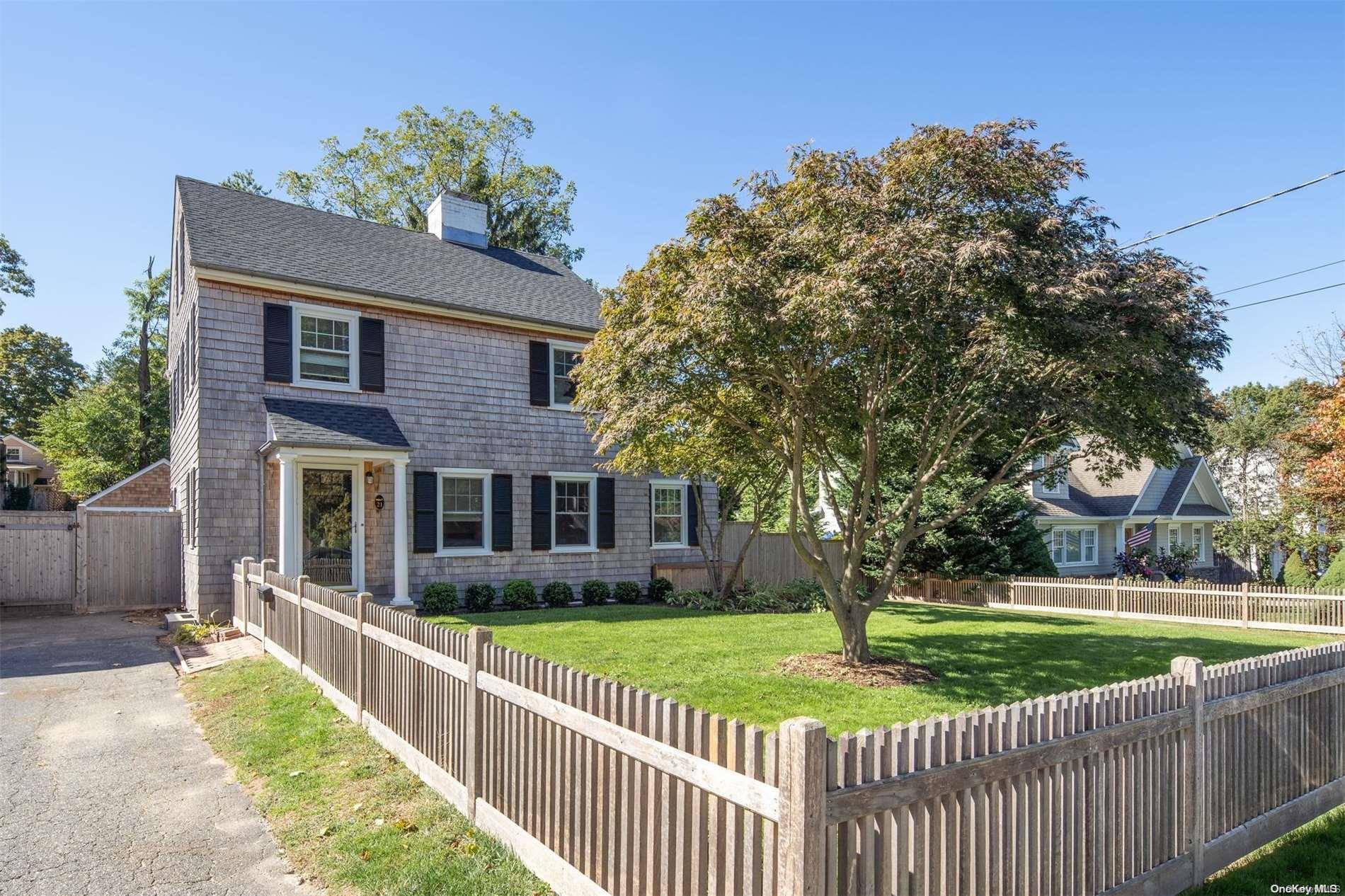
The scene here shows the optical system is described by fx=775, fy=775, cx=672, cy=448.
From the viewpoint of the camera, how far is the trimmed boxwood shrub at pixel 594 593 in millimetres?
16516

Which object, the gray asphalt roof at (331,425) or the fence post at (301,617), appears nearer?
the fence post at (301,617)

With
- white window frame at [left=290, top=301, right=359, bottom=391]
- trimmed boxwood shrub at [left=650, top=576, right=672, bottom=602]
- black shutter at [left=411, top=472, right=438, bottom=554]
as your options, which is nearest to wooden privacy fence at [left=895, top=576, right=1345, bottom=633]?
trimmed boxwood shrub at [left=650, top=576, right=672, bottom=602]

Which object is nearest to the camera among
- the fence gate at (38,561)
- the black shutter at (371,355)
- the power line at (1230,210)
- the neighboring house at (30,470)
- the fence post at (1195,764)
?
the fence post at (1195,764)

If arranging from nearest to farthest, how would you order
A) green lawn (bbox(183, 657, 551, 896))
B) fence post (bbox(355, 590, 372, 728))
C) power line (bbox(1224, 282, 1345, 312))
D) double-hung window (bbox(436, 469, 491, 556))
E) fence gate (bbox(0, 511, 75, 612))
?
green lawn (bbox(183, 657, 551, 896)), fence post (bbox(355, 590, 372, 728)), fence gate (bbox(0, 511, 75, 612)), double-hung window (bbox(436, 469, 491, 556)), power line (bbox(1224, 282, 1345, 312))

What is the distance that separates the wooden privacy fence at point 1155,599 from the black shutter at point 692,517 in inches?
226

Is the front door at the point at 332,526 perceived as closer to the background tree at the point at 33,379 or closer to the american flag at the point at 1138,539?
the american flag at the point at 1138,539

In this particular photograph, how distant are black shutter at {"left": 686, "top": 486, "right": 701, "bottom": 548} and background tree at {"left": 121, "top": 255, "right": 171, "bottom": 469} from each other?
80.4ft

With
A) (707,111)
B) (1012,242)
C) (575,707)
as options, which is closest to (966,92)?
(707,111)

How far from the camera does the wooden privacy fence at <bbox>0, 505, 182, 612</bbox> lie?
49.8ft

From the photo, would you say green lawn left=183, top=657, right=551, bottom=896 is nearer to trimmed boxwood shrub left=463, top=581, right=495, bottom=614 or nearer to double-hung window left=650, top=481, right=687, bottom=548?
trimmed boxwood shrub left=463, top=581, right=495, bottom=614

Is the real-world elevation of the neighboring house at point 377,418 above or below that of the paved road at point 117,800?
above

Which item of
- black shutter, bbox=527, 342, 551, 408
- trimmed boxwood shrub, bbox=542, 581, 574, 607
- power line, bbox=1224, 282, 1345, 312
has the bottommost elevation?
trimmed boxwood shrub, bbox=542, 581, 574, 607

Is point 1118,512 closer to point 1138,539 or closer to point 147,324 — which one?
point 1138,539

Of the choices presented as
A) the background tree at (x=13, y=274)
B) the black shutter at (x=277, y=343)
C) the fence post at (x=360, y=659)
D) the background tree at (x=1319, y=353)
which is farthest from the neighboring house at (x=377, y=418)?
A: the background tree at (x=1319, y=353)
